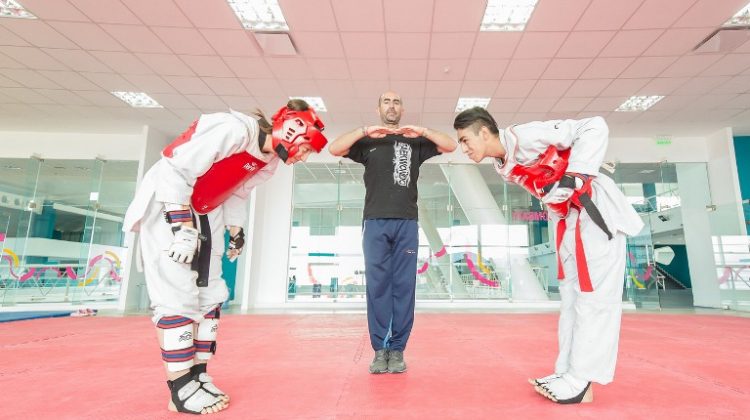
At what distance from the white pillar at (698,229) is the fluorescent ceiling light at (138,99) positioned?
34.5ft

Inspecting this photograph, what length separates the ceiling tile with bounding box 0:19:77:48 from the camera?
13.8ft

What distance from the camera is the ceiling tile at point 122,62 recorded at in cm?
479

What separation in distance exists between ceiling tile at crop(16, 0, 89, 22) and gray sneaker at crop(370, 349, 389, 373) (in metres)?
4.87

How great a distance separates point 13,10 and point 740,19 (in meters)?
8.26

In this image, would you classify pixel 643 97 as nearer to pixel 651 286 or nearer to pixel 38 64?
pixel 651 286

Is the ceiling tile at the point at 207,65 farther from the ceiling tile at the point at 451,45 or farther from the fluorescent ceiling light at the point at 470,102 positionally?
the fluorescent ceiling light at the point at 470,102

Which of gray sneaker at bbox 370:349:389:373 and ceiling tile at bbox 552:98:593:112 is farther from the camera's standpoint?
ceiling tile at bbox 552:98:593:112

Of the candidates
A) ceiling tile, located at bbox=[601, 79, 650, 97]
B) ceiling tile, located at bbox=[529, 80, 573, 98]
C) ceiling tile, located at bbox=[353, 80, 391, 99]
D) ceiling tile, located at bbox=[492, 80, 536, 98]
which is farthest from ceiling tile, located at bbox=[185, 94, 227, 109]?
ceiling tile, located at bbox=[601, 79, 650, 97]

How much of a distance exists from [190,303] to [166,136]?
7658 mm

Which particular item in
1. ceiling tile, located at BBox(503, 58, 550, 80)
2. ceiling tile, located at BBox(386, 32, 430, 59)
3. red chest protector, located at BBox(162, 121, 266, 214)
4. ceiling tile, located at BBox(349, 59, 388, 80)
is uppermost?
ceiling tile, located at BBox(503, 58, 550, 80)

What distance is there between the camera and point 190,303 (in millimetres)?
1341

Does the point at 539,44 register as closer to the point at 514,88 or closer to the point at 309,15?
the point at 514,88

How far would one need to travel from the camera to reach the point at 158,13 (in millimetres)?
4023

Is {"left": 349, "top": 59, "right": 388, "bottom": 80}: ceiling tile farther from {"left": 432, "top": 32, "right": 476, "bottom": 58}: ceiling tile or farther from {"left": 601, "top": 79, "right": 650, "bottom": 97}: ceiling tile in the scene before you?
{"left": 601, "top": 79, "right": 650, "bottom": 97}: ceiling tile
